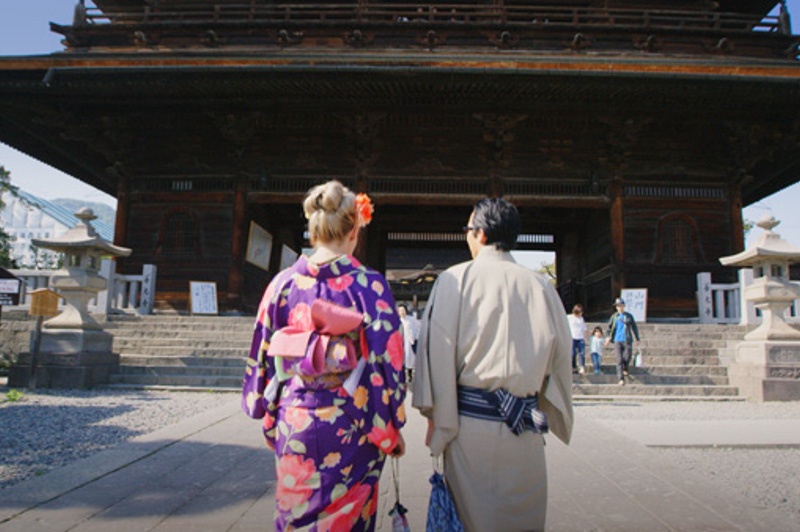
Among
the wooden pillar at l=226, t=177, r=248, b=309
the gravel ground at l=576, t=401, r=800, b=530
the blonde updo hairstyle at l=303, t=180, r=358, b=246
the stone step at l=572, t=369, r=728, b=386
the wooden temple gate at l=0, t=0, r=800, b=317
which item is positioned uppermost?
the wooden temple gate at l=0, t=0, r=800, b=317

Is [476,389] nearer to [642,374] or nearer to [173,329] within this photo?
[642,374]

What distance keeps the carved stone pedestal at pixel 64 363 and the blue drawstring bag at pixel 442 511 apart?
24.8 ft

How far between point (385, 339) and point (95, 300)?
10420 millimetres

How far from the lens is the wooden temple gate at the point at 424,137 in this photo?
10.9 meters

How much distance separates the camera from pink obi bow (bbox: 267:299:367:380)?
1.74m

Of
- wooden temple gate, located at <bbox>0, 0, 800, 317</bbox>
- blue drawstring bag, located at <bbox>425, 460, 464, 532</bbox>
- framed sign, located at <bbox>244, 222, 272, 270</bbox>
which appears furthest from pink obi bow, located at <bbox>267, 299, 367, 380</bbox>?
framed sign, located at <bbox>244, 222, 272, 270</bbox>

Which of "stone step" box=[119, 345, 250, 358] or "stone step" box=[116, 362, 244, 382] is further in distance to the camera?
"stone step" box=[119, 345, 250, 358]

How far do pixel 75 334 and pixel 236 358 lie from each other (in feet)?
8.02

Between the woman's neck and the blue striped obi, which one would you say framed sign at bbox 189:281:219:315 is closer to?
the woman's neck

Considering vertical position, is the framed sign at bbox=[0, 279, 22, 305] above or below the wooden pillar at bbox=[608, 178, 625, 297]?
below

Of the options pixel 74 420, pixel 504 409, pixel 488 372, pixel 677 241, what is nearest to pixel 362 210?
pixel 488 372

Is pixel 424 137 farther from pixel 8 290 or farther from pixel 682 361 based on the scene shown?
pixel 8 290

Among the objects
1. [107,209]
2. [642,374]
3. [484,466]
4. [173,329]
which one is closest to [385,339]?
[484,466]

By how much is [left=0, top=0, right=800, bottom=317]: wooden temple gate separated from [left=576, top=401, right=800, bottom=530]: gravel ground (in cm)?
459
